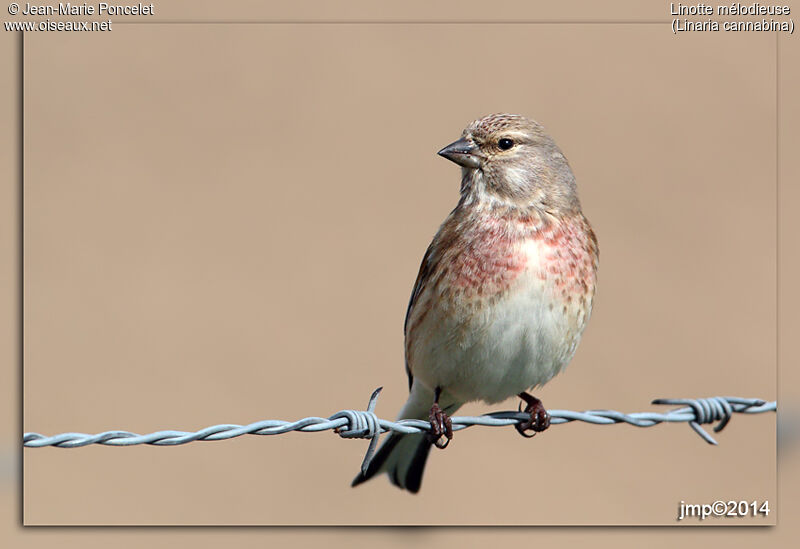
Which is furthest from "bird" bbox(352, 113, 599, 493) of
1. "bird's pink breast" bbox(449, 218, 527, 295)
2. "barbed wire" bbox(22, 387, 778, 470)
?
"barbed wire" bbox(22, 387, 778, 470)

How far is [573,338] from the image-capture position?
3.66m

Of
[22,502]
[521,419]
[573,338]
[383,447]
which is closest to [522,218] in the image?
[573,338]

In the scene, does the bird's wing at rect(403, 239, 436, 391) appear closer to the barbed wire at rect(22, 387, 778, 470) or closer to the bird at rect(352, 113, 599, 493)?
the bird at rect(352, 113, 599, 493)

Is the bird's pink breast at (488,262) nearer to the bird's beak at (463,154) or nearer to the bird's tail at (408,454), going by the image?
the bird's beak at (463,154)

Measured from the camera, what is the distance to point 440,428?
3607 mm

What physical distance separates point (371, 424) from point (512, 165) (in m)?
1.49

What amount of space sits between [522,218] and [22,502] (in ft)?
7.92

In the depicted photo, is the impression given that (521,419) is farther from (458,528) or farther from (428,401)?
(458,528)

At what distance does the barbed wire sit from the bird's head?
0.89m

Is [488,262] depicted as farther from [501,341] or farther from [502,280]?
[501,341]

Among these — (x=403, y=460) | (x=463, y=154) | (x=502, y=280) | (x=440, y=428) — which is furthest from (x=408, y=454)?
(x=463, y=154)

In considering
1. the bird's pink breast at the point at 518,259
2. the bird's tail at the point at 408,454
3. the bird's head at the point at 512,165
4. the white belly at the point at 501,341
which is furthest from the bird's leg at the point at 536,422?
the bird's head at the point at 512,165

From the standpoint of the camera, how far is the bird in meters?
3.51

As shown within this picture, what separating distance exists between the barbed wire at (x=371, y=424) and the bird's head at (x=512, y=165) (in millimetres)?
891
